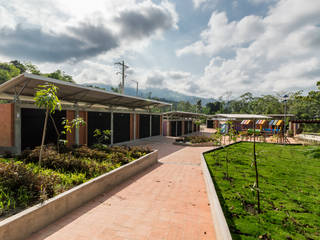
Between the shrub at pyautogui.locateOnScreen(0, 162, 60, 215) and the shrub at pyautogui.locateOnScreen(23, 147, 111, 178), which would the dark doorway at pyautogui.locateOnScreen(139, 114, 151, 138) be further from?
the shrub at pyautogui.locateOnScreen(0, 162, 60, 215)

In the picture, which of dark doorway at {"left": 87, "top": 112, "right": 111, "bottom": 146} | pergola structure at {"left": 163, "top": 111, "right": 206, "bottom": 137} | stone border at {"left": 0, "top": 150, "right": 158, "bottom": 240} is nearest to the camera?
stone border at {"left": 0, "top": 150, "right": 158, "bottom": 240}

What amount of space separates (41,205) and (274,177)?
667cm

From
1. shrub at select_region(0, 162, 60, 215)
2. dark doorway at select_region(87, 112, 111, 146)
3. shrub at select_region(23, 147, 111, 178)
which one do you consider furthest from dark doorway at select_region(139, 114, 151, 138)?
shrub at select_region(0, 162, 60, 215)

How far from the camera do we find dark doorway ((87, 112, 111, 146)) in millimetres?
10109

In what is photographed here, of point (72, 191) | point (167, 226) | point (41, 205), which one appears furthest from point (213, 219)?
point (41, 205)

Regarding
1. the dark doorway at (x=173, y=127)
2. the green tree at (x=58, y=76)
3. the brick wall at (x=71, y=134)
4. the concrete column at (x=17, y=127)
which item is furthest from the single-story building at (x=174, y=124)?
the green tree at (x=58, y=76)

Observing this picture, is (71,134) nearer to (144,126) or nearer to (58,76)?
(144,126)

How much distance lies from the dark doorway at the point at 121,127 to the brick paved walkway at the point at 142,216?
7.17m

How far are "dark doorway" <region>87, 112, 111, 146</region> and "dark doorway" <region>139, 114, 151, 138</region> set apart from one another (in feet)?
14.6

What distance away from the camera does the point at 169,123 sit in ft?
68.0

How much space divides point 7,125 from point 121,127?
682 cm

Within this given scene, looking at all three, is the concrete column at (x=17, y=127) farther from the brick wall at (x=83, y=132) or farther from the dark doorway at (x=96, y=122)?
the dark doorway at (x=96, y=122)

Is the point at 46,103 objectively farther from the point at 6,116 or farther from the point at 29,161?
the point at 6,116

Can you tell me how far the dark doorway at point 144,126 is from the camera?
1566 cm
